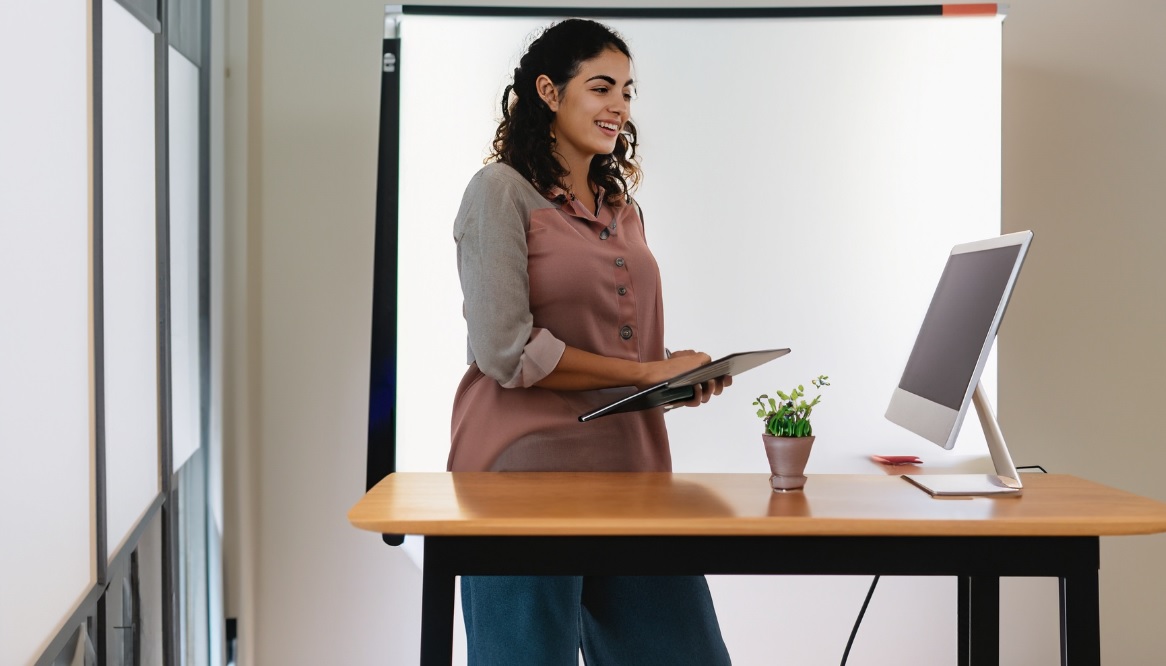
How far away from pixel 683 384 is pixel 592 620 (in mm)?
426

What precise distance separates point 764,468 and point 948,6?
1324mm

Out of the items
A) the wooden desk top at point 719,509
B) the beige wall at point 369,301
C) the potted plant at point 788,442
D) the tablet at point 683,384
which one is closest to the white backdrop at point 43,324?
the wooden desk top at point 719,509

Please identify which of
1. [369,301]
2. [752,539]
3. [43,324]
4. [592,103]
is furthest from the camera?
[369,301]

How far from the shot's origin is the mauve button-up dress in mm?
1645

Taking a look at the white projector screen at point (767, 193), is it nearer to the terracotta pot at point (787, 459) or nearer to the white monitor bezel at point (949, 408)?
the white monitor bezel at point (949, 408)

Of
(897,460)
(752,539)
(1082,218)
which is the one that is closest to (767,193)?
(897,460)

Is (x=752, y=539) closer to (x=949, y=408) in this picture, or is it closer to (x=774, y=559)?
(x=774, y=559)

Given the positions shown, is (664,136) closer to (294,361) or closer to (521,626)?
(294,361)

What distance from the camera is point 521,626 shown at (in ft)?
5.13

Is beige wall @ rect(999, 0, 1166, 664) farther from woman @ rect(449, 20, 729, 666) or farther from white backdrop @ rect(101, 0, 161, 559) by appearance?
white backdrop @ rect(101, 0, 161, 559)

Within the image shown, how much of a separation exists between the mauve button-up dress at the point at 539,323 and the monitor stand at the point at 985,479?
480 mm

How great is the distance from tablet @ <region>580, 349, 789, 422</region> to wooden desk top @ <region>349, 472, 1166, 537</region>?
12 centimetres

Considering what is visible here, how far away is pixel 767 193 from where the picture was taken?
2.79 meters

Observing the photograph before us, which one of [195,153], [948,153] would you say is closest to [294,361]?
[195,153]
